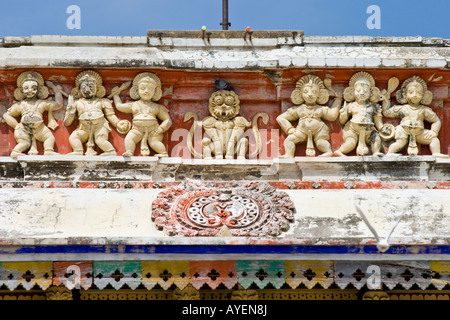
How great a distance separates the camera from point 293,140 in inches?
462

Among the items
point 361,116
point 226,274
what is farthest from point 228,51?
point 226,274

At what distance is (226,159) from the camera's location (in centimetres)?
1169

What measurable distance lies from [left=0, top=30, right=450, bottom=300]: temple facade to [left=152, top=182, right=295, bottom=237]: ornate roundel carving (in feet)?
0.07

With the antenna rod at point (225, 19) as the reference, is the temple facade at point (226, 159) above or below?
below

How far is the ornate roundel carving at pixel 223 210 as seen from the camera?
34.2ft

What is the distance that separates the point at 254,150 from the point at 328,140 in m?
0.87

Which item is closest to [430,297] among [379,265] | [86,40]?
[379,265]

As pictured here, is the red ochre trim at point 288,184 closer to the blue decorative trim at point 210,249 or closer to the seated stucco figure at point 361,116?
the seated stucco figure at point 361,116

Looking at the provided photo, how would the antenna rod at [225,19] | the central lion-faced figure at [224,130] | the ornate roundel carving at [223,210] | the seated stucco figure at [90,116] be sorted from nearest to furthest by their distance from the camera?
the ornate roundel carving at [223,210] < the seated stucco figure at [90,116] < the central lion-faced figure at [224,130] < the antenna rod at [225,19]

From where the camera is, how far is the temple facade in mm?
10086

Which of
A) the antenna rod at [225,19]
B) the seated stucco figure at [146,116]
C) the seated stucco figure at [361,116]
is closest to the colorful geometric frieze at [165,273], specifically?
the seated stucco figure at [146,116]

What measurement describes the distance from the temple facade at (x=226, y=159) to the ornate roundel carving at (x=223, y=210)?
0.02 meters

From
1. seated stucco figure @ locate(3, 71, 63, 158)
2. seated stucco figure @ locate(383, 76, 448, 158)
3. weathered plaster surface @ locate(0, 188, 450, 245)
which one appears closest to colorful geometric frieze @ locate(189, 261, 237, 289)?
weathered plaster surface @ locate(0, 188, 450, 245)
